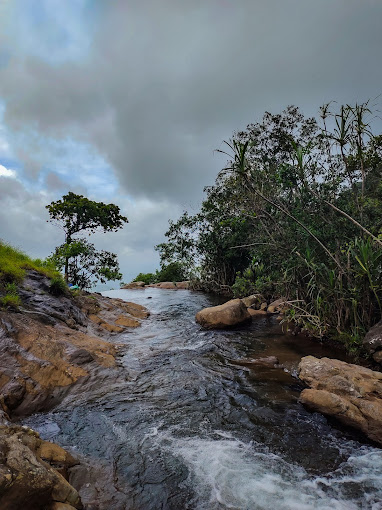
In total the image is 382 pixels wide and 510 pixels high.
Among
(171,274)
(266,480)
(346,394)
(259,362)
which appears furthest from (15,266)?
(171,274)

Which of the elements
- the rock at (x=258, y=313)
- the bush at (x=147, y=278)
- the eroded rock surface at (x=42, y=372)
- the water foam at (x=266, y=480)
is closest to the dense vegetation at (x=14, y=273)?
the eroded rock surface at (x=42, y=372)

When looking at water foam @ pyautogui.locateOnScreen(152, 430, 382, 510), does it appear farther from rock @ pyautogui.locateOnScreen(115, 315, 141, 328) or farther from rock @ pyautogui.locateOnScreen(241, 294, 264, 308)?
rock @ pyautogui.locateOnScreen(241, 294, 264, 308)

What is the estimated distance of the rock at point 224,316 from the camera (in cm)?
1172

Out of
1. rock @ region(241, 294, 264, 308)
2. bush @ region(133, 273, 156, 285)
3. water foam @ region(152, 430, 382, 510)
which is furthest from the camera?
bush @ region(133, 273, 156, 285)

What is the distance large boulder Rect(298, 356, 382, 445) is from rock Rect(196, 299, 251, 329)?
18.8 feet

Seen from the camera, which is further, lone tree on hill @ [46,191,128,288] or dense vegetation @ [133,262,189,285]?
dense vegetation @ [133,262,189,285]

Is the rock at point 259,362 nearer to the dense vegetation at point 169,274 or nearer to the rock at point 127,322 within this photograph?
the rock at point 127,322

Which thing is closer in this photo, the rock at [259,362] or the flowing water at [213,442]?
the flowing water at [213,442]

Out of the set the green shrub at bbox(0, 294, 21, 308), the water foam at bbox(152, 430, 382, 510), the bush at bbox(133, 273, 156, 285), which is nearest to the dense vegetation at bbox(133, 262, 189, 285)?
the bush at bbox(133, 273, 156, 285)

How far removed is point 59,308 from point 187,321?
6.04 metres

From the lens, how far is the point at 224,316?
38.5 ft

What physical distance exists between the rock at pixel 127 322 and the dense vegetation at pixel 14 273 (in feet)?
9.14

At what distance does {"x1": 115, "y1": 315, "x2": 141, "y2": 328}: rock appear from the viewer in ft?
42.1

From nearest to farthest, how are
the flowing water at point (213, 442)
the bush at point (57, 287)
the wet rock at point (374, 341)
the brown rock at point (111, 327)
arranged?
1. the flowing water at point (213, 442)
2. the wet rock at point (374, 341)
3. the bush at point (57, 287)
4. the brown rock at point (111, 327)
